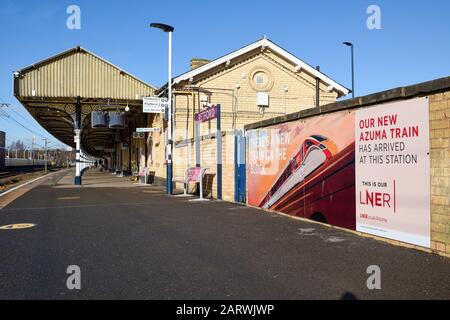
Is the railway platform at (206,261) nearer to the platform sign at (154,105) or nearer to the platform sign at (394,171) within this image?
the platform sign at (394,171)

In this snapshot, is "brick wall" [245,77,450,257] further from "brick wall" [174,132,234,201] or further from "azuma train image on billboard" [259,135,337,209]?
"brick wall" [174,132,234,201]

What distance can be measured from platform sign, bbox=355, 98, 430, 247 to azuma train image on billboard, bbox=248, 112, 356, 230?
1.07 ft

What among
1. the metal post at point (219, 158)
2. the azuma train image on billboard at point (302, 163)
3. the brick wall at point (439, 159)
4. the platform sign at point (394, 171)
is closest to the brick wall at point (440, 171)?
the brick wall at point (439, 159)

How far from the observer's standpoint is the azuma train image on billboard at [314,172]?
28.2 feet

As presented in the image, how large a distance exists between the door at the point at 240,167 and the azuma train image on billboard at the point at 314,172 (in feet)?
3.58

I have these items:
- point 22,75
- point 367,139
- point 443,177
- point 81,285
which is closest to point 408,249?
point 443,177

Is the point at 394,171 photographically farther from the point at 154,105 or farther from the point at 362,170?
the point at 154,105

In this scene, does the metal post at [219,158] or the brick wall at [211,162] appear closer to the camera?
the brick wall at [211,162]
